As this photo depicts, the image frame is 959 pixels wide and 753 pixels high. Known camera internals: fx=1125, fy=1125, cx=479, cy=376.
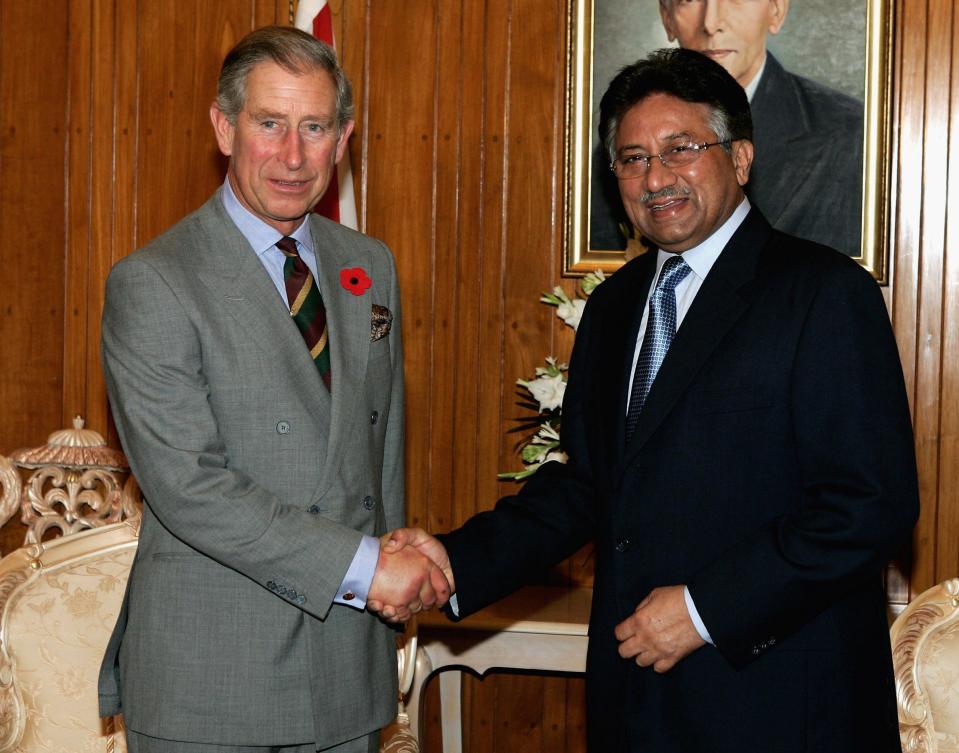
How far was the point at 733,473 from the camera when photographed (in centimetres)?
201

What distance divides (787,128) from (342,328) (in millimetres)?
2237

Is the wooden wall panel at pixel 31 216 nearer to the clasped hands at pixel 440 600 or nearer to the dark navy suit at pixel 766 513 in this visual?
the clasped hands at pixel 440 600

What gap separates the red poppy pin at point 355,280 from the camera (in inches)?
90.0

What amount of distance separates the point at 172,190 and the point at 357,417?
7.65 ft

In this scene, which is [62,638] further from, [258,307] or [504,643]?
[504,643]

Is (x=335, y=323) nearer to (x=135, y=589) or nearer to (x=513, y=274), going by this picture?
(x=135, y=589)

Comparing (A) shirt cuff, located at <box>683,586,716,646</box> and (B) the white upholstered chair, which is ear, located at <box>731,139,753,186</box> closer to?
(A) shirt cuff, located at <box>683,586,716,646</box>

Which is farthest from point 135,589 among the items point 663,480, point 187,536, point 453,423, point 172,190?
point 172,190

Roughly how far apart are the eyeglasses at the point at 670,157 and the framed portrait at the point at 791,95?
1.61m

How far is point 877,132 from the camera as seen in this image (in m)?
3.79

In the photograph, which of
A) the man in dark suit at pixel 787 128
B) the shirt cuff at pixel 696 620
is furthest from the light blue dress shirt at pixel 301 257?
the man in dark suit at pixel 787 128

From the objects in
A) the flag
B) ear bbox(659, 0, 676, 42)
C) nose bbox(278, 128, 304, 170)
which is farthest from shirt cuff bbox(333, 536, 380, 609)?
ear bbox(659, 0, 676, 42)

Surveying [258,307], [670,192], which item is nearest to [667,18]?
[670,192]

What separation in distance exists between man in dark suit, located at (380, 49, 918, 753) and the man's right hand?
0.22 ft
